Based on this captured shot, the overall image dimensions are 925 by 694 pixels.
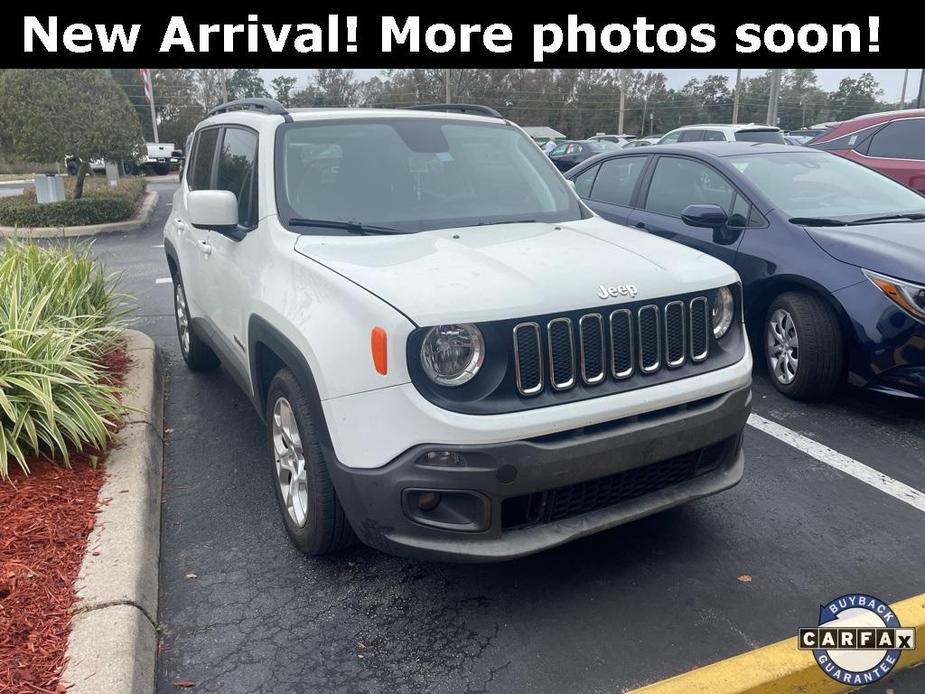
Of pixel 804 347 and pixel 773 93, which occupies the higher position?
pixel 773 93

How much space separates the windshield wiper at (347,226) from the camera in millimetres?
3557

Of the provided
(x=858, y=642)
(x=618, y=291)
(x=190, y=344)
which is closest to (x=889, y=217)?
(x=618, y=291)

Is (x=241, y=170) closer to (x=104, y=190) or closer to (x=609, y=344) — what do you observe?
(x=609, y=344)

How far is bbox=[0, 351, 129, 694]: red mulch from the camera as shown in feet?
8.33

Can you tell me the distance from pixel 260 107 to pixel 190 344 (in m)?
2.16

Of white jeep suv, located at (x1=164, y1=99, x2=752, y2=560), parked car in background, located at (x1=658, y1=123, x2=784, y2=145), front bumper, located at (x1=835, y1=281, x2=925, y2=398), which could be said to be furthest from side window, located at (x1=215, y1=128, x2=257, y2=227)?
parked car in background, located at (x1=658, y1=123, x2=784, y2=145)

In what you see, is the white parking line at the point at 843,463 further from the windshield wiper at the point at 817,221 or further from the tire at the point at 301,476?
the tire at the point at 301,476

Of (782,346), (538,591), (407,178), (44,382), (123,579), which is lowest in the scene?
(538,591)

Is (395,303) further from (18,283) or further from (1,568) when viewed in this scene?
(18,283)

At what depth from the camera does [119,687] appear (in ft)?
7.97

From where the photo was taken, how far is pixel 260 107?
4.34m

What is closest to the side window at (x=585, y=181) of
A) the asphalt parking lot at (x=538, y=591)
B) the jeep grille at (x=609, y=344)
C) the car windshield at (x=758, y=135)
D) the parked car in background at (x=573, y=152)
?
the asphalt parking lot at (x=538, y=591)

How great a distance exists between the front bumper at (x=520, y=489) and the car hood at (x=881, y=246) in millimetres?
2208

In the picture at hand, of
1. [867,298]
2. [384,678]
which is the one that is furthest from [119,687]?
[867,298]
